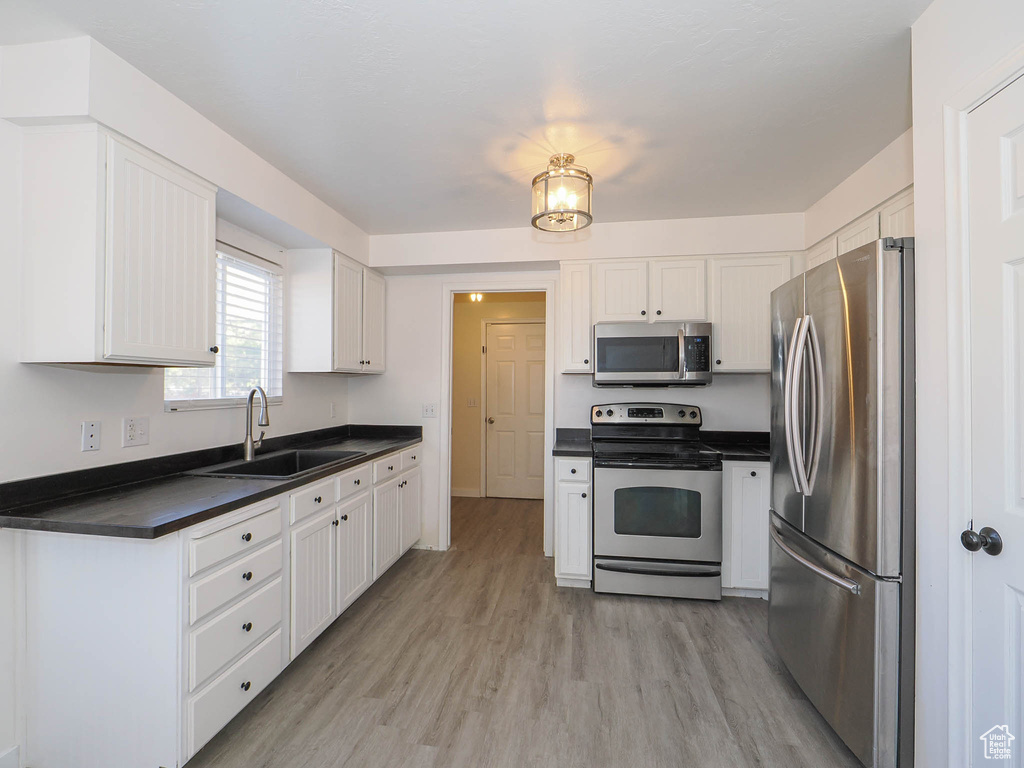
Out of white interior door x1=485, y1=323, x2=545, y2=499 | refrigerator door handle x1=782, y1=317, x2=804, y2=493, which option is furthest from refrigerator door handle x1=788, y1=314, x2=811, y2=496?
white interior door x1=485, y1=323, x2=545, y2=499

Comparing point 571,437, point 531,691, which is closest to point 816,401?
point 531,691

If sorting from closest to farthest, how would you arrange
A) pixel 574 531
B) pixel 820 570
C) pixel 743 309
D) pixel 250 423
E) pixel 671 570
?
pixel 820 570, pixel 250 423, pixel 671 570, pixel 574 531, pixel 743 309

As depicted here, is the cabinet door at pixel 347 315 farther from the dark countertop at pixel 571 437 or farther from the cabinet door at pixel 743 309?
the cabinet door at pixel 743 309

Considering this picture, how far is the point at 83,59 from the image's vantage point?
154 centimetres

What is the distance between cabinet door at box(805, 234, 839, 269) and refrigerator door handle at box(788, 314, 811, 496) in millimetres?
1178

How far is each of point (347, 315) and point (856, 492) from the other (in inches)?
115

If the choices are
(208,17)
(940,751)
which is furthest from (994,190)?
(208,17)

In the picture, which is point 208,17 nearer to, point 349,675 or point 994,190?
point 994,190

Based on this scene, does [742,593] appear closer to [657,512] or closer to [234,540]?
[657,512]

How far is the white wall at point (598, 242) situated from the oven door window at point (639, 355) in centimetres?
59

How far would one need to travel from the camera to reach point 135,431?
6.68 ft

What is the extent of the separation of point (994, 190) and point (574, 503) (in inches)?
94.7

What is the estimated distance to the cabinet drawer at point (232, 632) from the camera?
1.58m

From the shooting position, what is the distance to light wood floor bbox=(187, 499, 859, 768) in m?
1.73
